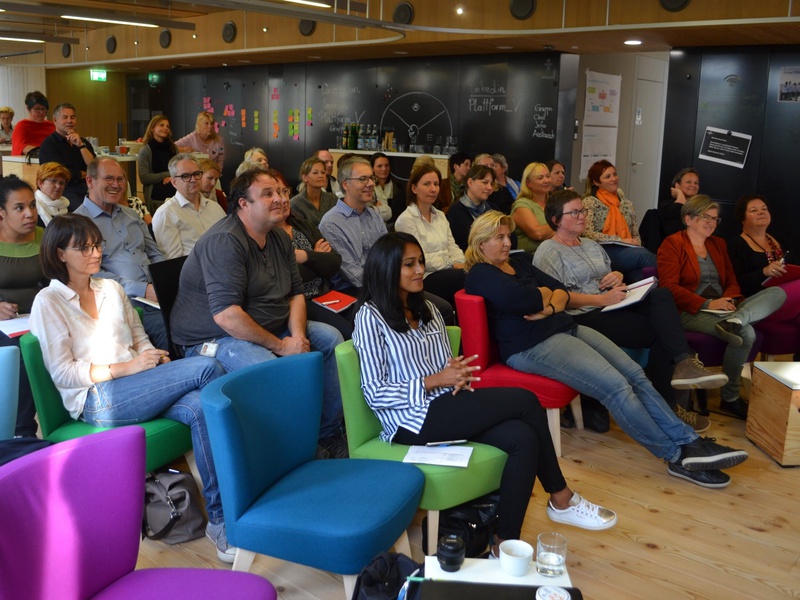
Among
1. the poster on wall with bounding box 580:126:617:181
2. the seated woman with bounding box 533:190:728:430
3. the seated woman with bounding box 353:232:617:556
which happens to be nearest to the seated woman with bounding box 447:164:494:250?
the seated woman with bounding box 533:190:728:430

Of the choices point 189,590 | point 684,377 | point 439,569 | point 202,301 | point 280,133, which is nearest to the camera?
point 189,590

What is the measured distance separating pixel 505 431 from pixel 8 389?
5.48 ft

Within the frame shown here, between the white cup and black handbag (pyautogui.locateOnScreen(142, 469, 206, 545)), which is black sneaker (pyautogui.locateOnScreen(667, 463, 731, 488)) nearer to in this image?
the white cup

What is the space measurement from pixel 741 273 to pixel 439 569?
12.4 ft

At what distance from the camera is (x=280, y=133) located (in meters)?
12.0

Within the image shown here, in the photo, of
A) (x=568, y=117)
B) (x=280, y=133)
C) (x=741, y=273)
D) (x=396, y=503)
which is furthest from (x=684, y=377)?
(x=280, y=133)

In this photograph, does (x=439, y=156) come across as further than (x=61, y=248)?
Yes

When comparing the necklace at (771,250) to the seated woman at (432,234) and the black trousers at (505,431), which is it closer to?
the seated woman at (432,234)

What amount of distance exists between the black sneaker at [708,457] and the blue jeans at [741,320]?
2.81ft

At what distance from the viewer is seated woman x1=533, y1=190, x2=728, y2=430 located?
4.16m

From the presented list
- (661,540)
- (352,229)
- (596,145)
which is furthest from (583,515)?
(596,145)

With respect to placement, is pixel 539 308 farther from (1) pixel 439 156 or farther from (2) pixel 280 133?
(2) pixel 280 133

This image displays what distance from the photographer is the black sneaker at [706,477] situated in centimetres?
369

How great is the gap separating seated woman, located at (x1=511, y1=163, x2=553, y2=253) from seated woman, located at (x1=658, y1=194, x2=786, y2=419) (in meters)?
1.13
